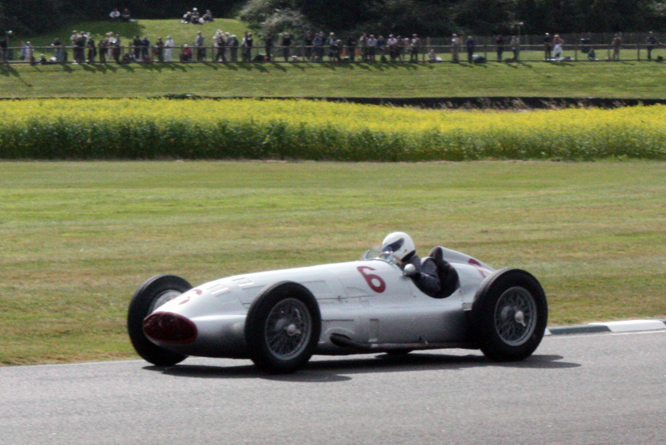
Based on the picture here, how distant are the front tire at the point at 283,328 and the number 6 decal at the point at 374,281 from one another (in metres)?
0.79

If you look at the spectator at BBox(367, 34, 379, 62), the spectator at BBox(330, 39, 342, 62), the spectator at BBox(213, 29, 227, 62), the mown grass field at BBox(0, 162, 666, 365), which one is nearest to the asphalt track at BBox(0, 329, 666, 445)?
the mown grass field at BBox(0, 162, 666, 365)

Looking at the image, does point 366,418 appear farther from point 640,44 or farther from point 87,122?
point 640,44

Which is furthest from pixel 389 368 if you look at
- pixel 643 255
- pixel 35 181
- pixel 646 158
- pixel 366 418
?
pixel 646 158

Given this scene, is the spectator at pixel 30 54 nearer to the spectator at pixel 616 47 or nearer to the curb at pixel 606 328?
the spectator at pixel 616 47

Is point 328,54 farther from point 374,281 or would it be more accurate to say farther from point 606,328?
point 374,281

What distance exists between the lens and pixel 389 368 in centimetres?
909

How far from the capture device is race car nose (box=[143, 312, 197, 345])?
322 inches

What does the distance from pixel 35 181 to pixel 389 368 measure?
1981cm

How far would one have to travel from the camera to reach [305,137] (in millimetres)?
35031

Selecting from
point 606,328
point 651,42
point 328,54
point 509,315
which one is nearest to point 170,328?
point 509,315

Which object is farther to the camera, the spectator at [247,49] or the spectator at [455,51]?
the spectator at [455,51]

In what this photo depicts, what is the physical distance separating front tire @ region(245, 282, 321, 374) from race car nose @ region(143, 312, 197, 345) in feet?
1.59

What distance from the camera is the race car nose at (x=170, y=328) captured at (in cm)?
818

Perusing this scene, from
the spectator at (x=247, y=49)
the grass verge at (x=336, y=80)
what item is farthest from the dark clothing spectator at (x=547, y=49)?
the spectator at (x=247, y=49)
